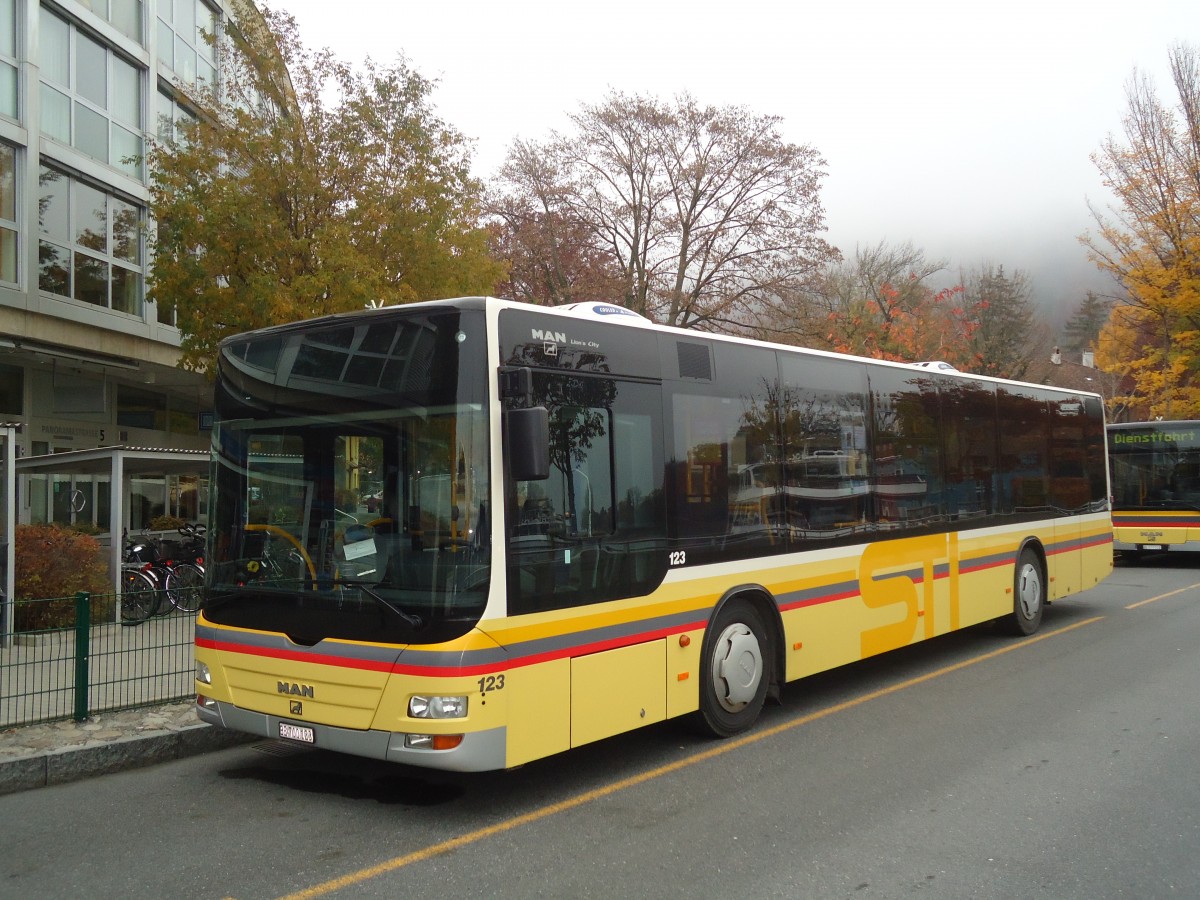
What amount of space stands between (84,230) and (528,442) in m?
17.1

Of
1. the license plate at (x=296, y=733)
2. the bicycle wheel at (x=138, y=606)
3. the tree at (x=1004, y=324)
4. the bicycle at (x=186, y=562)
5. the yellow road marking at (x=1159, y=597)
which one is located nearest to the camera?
the license plate at (x=296, y=733)

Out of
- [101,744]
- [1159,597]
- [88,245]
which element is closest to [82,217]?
[88,245]

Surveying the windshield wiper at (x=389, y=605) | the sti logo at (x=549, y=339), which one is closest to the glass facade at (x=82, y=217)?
the sti logo at (x=549, y=339)

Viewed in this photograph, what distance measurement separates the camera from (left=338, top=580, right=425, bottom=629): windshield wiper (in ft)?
17.6

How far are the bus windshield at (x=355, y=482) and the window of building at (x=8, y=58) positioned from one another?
14.4 meters

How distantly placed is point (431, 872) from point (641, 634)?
213 centimetres

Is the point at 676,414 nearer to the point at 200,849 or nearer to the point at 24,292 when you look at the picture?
the point at 200,849

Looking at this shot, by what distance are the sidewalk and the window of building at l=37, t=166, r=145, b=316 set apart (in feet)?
39.6

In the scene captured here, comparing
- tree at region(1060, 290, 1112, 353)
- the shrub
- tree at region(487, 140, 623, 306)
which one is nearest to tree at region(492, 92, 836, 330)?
tree at region(487, 140, 623, 306)

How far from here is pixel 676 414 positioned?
697 centimetres

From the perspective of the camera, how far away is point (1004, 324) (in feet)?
198

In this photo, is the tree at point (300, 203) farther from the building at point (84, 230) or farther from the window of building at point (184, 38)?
the window of building at point (184, 38)

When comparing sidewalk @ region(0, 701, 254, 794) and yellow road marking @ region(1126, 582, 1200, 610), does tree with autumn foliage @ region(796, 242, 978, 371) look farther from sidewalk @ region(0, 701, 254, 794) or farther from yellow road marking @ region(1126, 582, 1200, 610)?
sidewalk @ region(0, 701, 254, 794)

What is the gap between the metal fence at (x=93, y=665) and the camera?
7.24m
